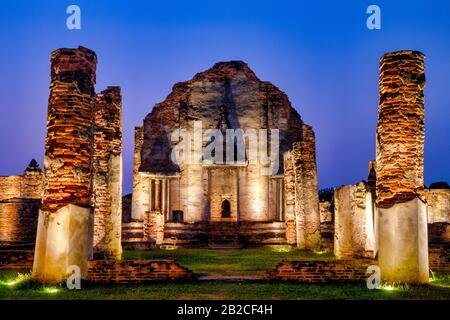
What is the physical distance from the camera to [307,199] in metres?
21.3

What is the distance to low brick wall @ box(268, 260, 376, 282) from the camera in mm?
9586

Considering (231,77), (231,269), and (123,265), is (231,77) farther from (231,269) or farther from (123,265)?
(123,265)

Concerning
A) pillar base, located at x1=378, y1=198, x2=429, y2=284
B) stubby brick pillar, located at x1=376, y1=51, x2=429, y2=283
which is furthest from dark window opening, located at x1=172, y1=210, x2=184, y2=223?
pillar base, located at x1=378, y1=198, x2=429, y2=284

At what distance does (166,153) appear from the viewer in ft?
106

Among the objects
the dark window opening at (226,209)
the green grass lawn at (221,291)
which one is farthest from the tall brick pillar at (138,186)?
the green grass lawn at (221,291)

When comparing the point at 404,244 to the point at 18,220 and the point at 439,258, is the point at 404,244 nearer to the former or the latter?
the point at 439,258

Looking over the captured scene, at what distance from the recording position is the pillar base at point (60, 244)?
902 cm

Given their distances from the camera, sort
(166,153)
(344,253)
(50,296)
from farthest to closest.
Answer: (166,153) < (344,253) < (50,296)

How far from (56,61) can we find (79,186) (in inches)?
92.8

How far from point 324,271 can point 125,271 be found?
344cm

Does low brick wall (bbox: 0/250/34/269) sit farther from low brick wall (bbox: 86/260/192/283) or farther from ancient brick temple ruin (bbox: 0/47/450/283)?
low brick wall (bbox: 86/260/192/283)

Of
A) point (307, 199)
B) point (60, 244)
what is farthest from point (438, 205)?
point (60, 244)

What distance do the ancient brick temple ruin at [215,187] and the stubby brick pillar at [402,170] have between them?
0.7 inches
